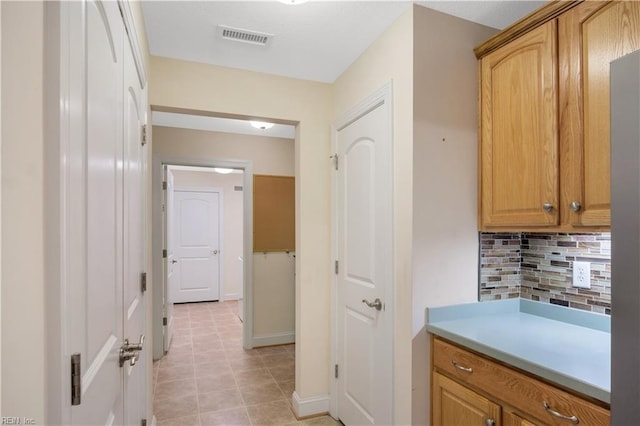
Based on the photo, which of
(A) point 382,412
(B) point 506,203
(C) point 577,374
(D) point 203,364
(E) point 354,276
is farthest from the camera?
(D) point 203,364

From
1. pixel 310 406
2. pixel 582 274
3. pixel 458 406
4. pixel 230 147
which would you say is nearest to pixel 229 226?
pixel 230 147

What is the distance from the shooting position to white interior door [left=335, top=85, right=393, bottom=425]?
193cm

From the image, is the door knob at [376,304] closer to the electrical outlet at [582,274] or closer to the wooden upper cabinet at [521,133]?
the wooden upper cabinet at [521,133]

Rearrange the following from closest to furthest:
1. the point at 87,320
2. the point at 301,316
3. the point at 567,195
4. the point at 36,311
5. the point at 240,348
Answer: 1. the point at 36,311
2. the point at 87,320
3. the point at 567,195
4. the point at 301,316
5. the point at 240,348

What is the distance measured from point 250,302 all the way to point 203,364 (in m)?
0.78

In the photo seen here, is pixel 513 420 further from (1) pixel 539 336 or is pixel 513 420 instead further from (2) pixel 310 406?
(2) pixel 310 406

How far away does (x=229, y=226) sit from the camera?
21.4 ft

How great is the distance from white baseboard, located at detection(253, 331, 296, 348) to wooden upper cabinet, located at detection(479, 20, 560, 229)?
9.67ft

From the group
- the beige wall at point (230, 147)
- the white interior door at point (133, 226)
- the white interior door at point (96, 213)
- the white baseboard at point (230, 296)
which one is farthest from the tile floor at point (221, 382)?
the beige wall at point (230, 147)

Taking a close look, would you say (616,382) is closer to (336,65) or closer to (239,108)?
(336,65)

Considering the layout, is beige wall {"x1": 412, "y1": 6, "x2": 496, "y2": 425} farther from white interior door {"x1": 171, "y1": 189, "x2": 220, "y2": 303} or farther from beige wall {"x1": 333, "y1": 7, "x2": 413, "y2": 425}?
white interior door {"x1": 171, "y1": 189, "x2": 220, "y2": 303}

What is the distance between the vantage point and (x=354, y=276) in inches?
90.5

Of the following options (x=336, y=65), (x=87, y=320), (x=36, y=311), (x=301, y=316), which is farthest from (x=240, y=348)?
(x=36, y=311)

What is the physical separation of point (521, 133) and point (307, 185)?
143 centimetres
